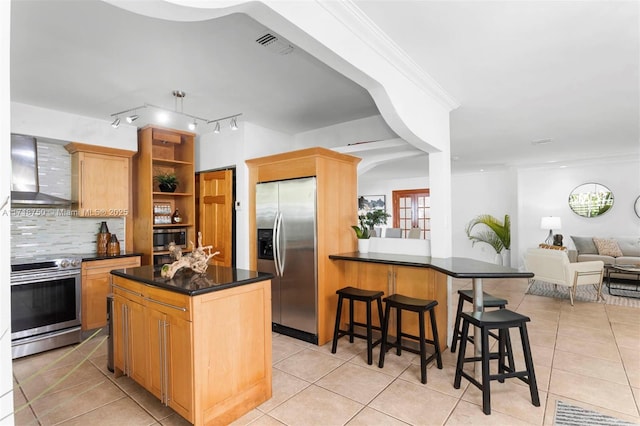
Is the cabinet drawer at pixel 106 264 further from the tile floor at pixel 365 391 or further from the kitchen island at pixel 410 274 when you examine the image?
the kitchen island at pixel 410 274

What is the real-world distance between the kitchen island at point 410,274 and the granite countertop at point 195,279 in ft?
4.47

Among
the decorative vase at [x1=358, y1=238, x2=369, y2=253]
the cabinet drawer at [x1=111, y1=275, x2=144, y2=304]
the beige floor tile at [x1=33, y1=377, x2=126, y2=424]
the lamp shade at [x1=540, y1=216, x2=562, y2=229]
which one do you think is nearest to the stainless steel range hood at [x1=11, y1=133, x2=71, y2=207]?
the cabinet drawer at [x1=111, y1=275, x2=144, y2=304]

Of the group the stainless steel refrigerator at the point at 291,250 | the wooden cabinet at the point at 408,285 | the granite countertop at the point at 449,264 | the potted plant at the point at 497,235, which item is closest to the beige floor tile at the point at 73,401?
the stainless steel refrigerator at the point at 291,250

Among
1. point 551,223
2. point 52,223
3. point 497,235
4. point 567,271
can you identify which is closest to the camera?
point 52,223

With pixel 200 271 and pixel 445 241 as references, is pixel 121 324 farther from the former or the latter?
pixel 445 241

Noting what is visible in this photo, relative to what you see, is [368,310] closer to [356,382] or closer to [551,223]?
[356,382]

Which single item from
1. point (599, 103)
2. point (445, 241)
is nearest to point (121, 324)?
point (445, 241)

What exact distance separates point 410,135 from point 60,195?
162 inches

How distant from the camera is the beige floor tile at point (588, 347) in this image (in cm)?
320

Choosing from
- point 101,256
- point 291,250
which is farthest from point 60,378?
point 291,250

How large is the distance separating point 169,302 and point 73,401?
4.06 ft

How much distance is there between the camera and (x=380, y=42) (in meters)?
2.27

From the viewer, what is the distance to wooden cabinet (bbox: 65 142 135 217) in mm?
3986

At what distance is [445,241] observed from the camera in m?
3.43
